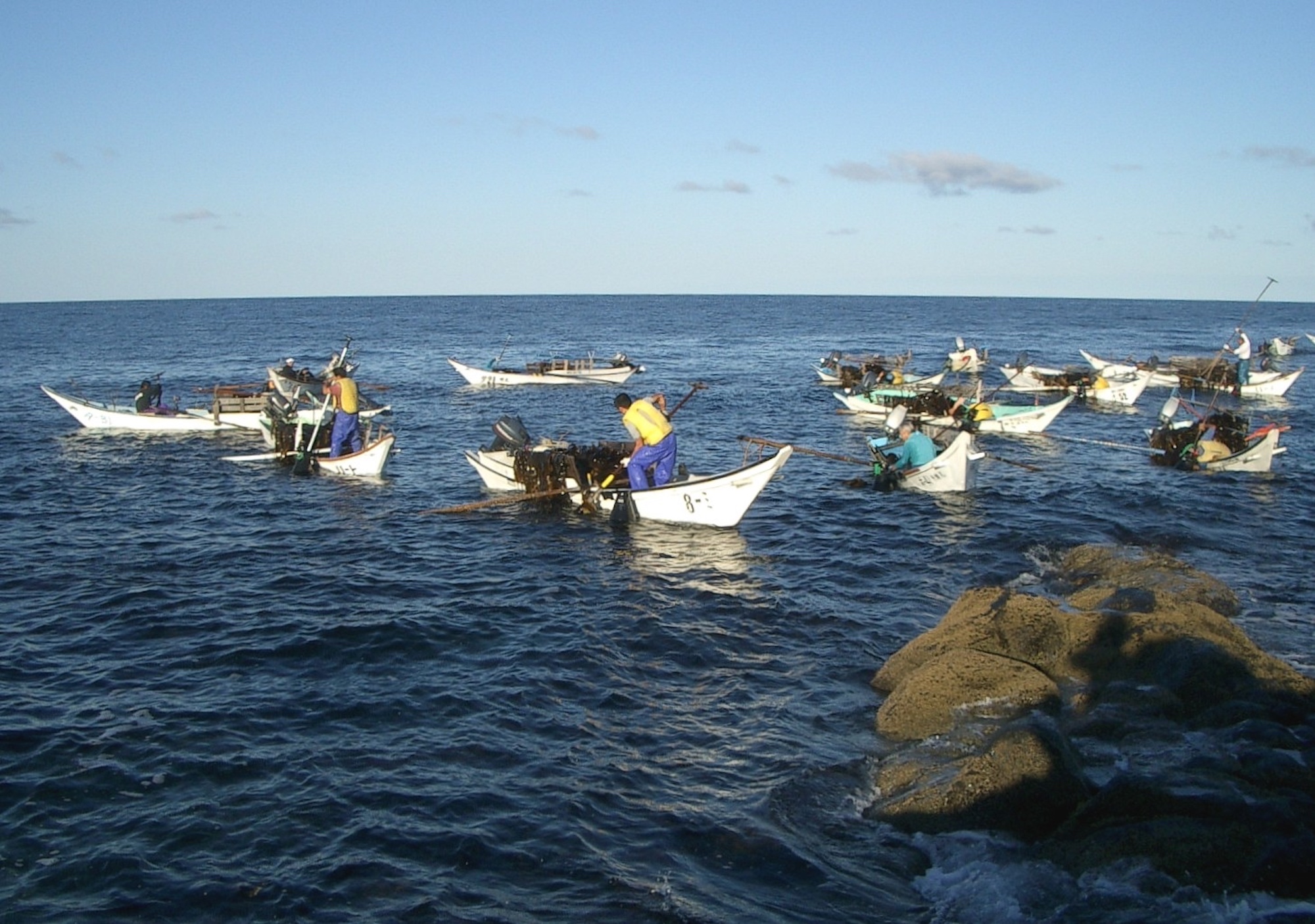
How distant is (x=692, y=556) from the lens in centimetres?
Result: 1925

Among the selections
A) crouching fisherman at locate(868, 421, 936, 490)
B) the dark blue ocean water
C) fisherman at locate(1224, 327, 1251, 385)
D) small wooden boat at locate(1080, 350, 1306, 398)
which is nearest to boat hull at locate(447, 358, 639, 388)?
the dark blue ocean water

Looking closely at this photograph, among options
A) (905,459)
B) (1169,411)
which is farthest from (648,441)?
(1169,411)

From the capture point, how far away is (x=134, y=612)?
51.9 ft

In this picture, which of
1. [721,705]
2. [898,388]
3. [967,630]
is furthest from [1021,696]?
[898,388]

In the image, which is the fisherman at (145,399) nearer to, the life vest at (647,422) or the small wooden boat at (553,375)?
the small wooden boat at (553,375)

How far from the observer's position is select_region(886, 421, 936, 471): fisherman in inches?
986

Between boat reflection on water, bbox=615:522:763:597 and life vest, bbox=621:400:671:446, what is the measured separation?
6.18 feet

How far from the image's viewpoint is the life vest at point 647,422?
20344 mm

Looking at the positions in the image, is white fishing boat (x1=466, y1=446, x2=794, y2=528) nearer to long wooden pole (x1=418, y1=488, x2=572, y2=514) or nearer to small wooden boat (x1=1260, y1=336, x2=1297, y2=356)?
long wooden pole (x1=418, y1=488, x2=572, y2=514)

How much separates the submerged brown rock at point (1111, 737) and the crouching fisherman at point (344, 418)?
17.2m

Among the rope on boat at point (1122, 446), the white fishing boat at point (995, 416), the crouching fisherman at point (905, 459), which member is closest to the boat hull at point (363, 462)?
the crouching fisherman at point (905, 459)

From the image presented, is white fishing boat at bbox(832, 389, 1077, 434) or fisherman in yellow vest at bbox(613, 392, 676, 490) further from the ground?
fisherman in yellow vest at bbox(613, 392, 676, 490)

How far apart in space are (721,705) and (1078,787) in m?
4.48

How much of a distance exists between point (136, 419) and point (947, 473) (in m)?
26.3
